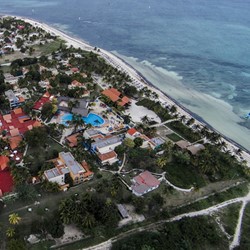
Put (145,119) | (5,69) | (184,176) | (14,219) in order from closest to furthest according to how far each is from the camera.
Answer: (14,219)
(184,176)
(145,119)
(5,69)

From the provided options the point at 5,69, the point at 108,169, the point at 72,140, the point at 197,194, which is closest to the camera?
the point at 197,194

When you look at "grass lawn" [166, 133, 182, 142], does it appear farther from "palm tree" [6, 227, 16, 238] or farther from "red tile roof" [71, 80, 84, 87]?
"palm tree" [6, 227, 16, 238]

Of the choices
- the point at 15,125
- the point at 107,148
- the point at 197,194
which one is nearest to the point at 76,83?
the point at 15,125

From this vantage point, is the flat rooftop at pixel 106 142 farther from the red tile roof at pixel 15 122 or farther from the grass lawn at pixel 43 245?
the grass lawn at pixel 43 245

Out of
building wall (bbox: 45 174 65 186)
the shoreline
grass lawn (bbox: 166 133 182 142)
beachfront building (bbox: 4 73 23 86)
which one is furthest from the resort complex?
the shoreline

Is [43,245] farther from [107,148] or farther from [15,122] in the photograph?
[15,122]

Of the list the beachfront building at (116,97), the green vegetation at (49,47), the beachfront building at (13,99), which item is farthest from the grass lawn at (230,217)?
the green vegetation at (49,47)

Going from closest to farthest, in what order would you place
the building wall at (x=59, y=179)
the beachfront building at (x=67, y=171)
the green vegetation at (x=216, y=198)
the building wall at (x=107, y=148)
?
the green vegetation at (x=216, y=198), the building wall at (x=59, y=179), the beachfront building at (x=67, y=171), the building wall at (x=107, y=148)
